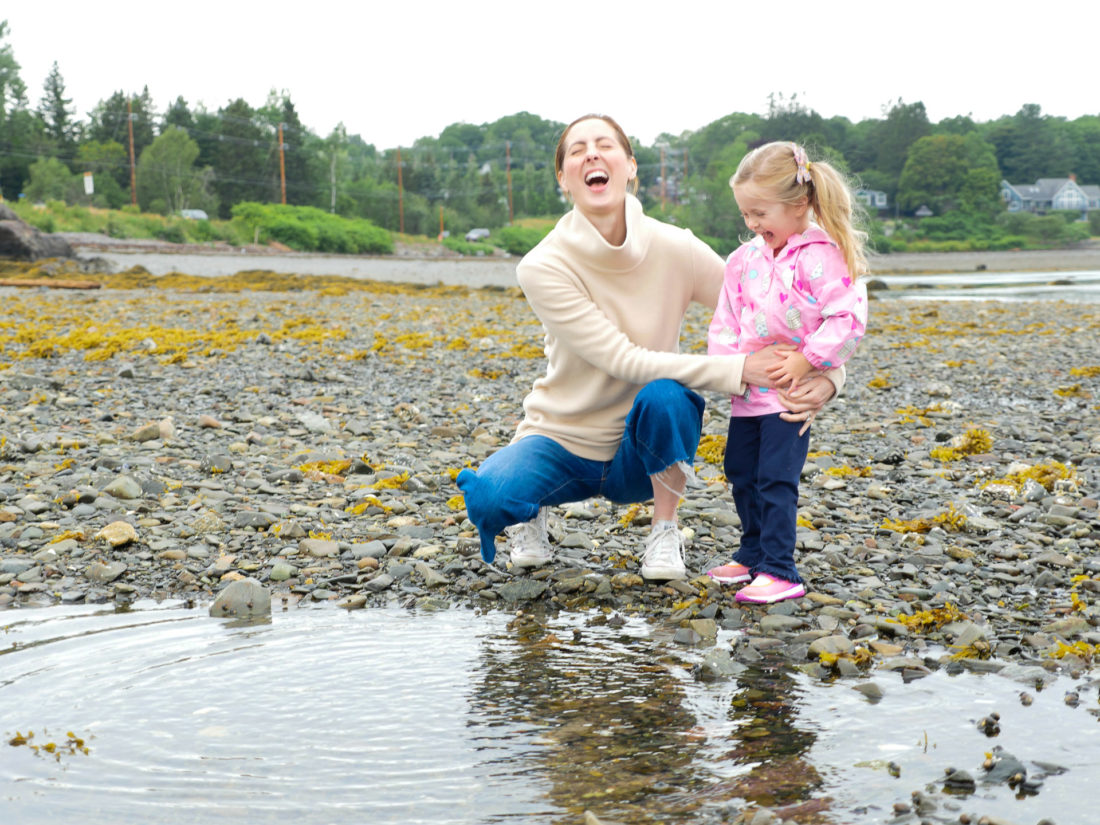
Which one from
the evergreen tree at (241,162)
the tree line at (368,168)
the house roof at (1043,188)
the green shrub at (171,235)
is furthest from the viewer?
the house roof at (1043,188)

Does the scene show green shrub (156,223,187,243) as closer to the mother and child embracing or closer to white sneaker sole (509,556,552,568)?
white sneaker sole (509,556,552,568)

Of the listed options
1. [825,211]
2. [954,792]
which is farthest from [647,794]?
[825,211]

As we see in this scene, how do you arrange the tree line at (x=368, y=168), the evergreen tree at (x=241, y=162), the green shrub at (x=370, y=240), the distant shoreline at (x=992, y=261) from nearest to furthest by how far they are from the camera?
the distant shoreline at (x=992, y=261), the green shrub at (x=370, y=240), the tree line at (x=368, y=168), the evergreen tree at (x=241, y=162)

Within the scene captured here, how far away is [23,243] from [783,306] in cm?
2354

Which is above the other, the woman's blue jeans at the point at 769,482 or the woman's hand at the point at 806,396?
the woman's hand at the point at 806,396

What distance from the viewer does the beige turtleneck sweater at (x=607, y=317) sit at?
3650 millimetres

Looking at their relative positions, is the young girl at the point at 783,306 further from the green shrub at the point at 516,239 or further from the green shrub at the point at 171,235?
the green shrub at the point at 516,239

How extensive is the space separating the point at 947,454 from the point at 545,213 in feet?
237

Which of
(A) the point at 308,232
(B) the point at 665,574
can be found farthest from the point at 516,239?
(B) the point at 665,574

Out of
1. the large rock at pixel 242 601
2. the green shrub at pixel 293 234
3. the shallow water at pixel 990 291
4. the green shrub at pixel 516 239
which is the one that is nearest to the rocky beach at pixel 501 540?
the large rock at pixel 242 601

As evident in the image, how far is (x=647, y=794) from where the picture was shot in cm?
233

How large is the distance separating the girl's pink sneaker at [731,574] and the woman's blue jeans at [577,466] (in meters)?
0.40

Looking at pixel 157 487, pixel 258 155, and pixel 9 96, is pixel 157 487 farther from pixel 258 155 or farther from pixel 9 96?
pixel 9 96

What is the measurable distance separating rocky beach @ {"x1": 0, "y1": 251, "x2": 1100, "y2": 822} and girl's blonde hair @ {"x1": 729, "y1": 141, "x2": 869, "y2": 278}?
0.99 meters
